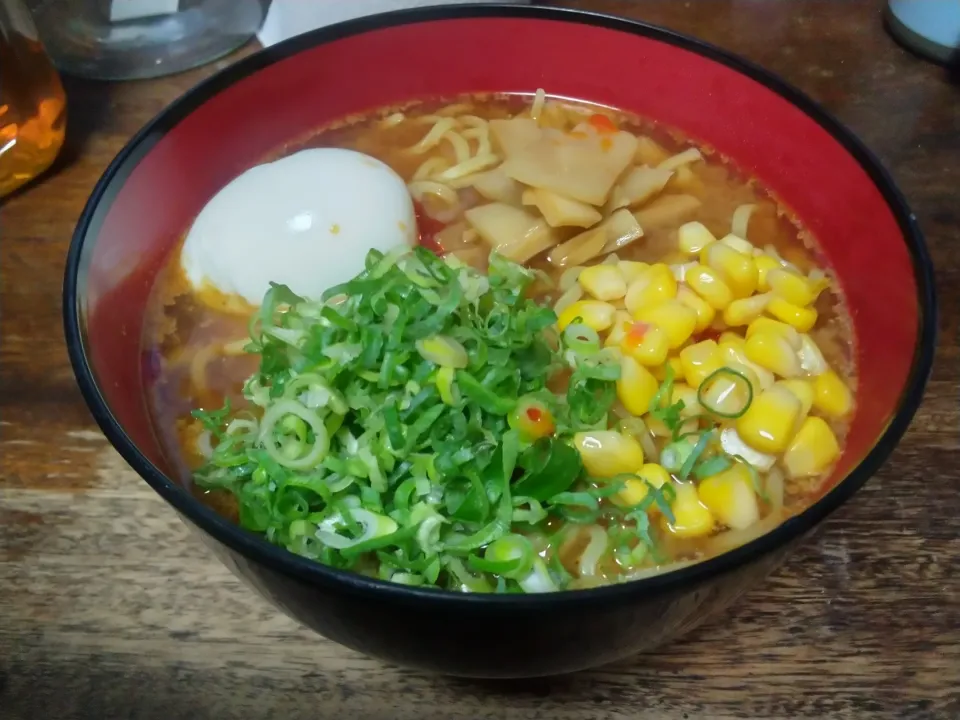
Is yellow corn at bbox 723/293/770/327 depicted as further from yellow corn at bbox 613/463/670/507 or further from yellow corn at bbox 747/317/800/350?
yellow corn at bbox 613/463/670/507

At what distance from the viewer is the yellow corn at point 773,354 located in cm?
98

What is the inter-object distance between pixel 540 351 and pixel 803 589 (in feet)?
1.29

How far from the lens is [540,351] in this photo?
947mm

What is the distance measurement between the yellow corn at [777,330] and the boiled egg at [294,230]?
478 millimetres

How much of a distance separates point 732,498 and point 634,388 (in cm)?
16

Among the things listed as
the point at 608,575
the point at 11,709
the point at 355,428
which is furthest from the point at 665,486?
the point at 11,709

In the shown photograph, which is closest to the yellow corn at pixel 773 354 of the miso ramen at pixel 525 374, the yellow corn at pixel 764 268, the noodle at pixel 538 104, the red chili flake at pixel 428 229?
the miso ramen at pixel 525 374

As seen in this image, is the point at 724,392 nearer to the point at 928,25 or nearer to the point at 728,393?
the point at 728,393

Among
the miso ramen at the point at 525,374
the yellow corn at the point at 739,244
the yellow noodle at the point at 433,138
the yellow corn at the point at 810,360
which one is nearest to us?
the miso ramen at the point at 525,374

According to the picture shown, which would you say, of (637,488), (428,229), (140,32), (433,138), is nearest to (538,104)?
(433,138)

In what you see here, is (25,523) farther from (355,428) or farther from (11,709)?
(355,428)

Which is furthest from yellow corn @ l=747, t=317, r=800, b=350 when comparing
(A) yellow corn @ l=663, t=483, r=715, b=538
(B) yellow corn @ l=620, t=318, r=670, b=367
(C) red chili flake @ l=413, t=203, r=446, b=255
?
(C) red chili flake @ l=413, t=203, r=446, b=255

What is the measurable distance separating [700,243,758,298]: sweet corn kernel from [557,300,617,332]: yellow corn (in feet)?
0.52

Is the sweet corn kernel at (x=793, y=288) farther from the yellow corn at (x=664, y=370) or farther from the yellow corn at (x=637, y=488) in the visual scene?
the yellow corn at (x=637, y=488)
